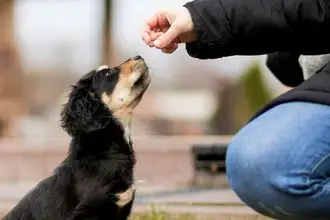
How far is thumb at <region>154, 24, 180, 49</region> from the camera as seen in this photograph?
9.45ft

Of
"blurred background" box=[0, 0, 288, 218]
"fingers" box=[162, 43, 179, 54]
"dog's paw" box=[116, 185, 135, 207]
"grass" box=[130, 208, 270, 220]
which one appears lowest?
"blurred background" box=[0, 0, 288, 218]

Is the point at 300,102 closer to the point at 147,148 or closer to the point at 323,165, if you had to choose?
the point at 323,165

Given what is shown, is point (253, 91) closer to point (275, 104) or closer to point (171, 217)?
point (171, 217)

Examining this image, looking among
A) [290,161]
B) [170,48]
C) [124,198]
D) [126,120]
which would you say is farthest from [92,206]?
[290,161]

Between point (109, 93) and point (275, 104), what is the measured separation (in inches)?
45.1

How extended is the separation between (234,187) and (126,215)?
81 cm

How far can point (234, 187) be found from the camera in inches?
116

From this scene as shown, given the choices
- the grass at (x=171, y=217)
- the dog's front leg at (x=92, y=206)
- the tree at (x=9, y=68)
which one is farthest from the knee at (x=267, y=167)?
the tree at (x=9, y=68)

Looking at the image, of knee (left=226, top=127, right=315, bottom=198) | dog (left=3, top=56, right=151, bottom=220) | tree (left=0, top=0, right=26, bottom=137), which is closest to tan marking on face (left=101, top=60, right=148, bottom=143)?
dog (left=3, top=56, right=151, bottom=220)

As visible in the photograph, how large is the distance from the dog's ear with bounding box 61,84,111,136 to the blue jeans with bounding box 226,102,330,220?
103 cm

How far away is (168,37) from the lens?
2.89 meters

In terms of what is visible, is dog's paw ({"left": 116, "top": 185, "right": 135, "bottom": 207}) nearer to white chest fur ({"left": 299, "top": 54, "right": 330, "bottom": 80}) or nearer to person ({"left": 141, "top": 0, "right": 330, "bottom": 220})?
person ({"left": 141, "top": 0, "right": 330, "bottom": 220})

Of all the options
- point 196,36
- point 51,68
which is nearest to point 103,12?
point 51,68

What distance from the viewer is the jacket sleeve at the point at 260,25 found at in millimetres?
2812
